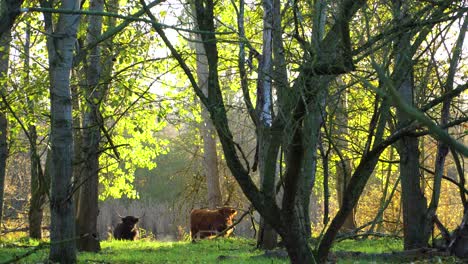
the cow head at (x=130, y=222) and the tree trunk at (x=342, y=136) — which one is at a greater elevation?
the tree trunk at (x=342, y=136)

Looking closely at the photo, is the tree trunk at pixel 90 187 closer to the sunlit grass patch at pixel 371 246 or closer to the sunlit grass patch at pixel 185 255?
the sunlit grass patch at pixel 185 255

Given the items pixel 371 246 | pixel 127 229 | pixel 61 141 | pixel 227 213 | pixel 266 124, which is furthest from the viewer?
pixel 127 229

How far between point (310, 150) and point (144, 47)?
8.31 metres

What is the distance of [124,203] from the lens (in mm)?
49812

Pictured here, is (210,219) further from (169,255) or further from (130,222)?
(169,255)

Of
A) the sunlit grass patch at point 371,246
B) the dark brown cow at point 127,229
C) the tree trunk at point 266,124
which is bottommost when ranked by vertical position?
the sunlit grass patch at point 371,246

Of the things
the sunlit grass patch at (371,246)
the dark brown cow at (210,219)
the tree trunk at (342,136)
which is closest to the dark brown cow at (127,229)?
the dark brown cow at (210,219)

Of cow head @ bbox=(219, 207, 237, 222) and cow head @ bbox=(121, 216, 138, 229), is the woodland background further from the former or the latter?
cow head @ bbox=(121, 216, 138, 229)

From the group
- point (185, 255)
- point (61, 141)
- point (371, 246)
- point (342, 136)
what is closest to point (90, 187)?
point (185, 255)

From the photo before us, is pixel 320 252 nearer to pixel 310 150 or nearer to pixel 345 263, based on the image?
pixel 310 150

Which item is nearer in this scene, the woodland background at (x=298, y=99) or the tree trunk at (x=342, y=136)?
the woodland background at (x=298, y=99)

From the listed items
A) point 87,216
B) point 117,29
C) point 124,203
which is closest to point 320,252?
point 117,29

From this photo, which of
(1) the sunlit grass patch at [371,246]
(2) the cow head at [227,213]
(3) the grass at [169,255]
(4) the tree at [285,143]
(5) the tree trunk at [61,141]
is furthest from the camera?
(2) the cow head at [227,213]

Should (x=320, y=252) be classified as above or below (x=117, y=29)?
below
